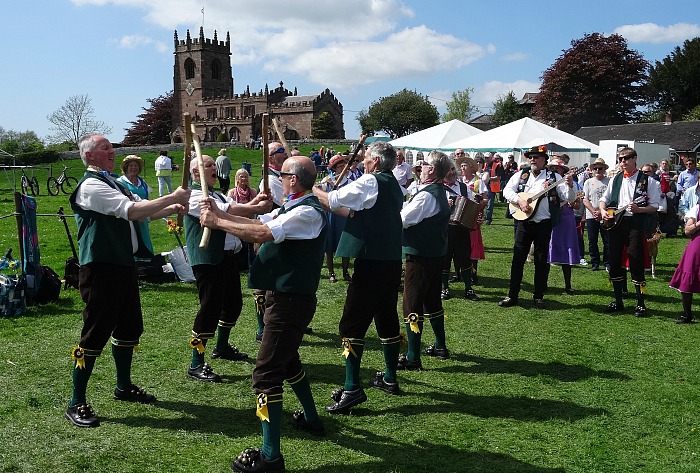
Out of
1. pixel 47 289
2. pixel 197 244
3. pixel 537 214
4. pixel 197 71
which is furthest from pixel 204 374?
pixel 197 71

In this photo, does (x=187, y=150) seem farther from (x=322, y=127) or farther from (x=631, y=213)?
(x=322, y=127)

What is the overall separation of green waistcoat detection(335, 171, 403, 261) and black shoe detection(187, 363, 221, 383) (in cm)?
178

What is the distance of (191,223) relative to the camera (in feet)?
19.1

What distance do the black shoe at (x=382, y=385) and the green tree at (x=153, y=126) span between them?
9242cm

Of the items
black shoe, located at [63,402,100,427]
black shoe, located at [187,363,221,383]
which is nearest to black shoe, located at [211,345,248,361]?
black shoe, located at [187,363,221,383]

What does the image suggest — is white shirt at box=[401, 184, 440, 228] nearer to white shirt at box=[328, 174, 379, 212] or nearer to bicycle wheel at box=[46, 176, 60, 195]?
white shirt at box=[328, 174, 379, 212]

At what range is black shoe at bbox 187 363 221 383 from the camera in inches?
231

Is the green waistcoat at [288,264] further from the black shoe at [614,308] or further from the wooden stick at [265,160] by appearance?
the black shoe at [614,308]

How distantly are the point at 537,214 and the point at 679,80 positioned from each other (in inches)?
2461

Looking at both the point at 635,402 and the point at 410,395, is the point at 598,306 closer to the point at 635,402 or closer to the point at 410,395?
the point at 635,402

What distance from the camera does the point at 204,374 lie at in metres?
5.89

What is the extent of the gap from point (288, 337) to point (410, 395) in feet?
5.99

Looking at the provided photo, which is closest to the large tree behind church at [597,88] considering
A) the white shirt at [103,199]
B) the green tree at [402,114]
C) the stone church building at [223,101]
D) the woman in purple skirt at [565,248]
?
the green tree at [402,114]

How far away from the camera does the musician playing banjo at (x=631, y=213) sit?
8.44 metres
